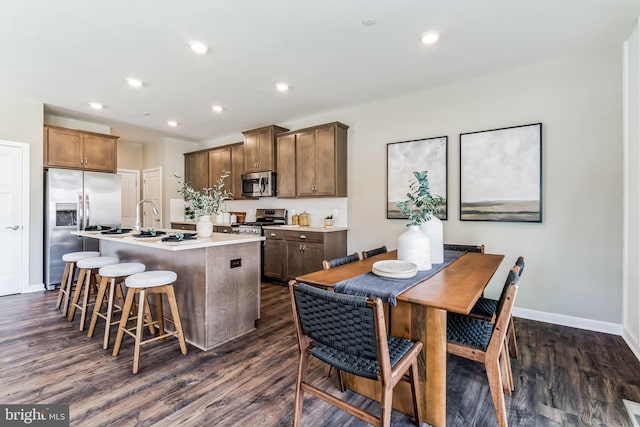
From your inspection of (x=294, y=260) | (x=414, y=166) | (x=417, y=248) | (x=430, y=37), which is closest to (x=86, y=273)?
(x=294, y=260)

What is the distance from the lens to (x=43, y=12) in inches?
92.3

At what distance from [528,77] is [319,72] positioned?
221cm

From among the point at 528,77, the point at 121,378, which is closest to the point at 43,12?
the point at 121,378

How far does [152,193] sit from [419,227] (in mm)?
6545

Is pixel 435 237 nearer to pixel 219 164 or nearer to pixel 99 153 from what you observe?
pixel 219 164

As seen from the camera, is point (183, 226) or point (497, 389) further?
point (183, 226)

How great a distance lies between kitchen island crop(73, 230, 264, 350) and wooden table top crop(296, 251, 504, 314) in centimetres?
109

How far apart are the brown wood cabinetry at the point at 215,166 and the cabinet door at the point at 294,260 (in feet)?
6.27

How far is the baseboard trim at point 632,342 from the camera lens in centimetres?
240

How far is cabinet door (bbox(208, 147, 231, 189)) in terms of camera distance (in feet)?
19.8

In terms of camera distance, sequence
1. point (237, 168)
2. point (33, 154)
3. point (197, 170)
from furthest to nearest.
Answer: point (197, 170), point (237, 168), point (33, 154)

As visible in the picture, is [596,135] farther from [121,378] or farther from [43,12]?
[43,12]

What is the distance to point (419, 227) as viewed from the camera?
2.06 m

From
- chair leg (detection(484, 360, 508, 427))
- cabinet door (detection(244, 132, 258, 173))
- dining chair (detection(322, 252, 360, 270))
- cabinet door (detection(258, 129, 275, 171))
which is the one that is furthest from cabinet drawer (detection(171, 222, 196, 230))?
chair leg (detection(484, 360, 508, 427))
